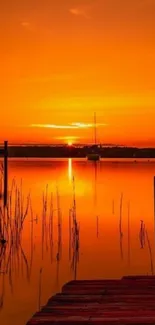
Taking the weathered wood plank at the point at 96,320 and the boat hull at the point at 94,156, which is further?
the boat hull at the point at 94,156

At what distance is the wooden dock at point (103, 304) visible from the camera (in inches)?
153

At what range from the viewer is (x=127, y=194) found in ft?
87.2

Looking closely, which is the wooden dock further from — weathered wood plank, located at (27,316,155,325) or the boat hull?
the boat hull

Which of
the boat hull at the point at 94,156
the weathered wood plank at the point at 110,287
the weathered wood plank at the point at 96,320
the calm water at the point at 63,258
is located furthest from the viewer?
the boat hull at the point at 94,156

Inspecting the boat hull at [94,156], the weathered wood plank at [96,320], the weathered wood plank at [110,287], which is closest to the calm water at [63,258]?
the weathered wood plank at [110,287]

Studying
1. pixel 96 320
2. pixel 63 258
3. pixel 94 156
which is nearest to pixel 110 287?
pixel 96 320

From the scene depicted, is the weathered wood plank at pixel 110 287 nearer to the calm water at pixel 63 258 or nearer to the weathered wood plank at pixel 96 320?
the weathered wood plank at pixel 96 320

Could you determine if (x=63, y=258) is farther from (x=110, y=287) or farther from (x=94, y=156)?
(x=94, y=156)

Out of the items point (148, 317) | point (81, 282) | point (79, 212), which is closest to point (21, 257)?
point (81, 282)

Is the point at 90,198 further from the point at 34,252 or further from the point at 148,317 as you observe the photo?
the point at 148,317

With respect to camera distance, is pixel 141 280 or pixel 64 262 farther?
pixel 64 262

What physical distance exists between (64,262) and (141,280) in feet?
17.1

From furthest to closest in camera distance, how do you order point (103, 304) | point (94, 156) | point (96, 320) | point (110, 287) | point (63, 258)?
1. point (94, 156)
2. point (63, 258)
3. point (110, 287)
4. point (103, 304)
5. point (96, 320)

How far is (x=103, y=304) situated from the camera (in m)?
4.45
